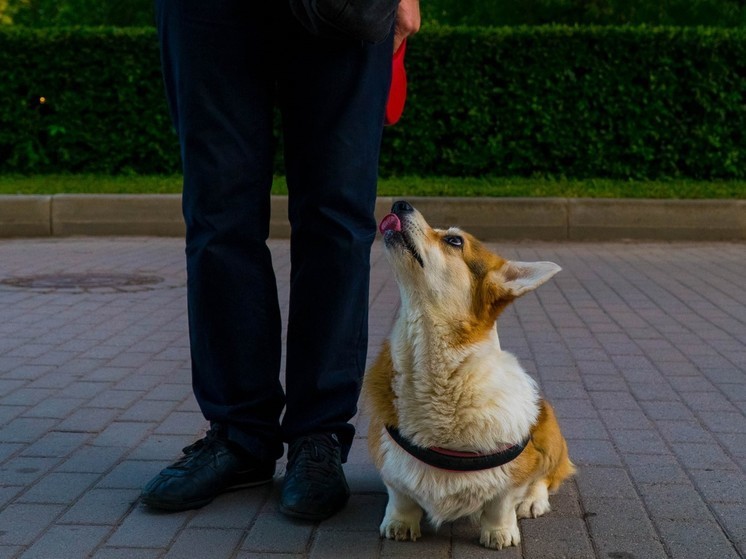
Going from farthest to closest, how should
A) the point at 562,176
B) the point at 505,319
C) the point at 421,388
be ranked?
the point at 562,176
the point at 505,319
the point at 421,388

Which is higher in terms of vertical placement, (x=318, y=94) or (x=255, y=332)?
(x=318, y=94)

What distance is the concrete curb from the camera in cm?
1069

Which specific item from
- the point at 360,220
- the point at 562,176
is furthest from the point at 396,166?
the point at 360,220

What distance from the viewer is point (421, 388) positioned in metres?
2.86

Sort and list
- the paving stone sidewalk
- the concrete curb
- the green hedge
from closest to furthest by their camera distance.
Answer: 1. the paving stone sidewalk
2. the concrete curb
3. the green hedge

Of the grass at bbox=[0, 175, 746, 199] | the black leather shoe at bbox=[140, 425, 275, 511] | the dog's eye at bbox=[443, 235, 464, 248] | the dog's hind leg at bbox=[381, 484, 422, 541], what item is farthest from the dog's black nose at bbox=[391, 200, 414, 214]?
the grass at bbox=[0, 175, 746, 199]

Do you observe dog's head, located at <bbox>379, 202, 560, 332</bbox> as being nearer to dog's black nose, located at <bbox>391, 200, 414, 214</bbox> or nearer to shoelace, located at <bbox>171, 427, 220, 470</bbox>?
dog's black nose, located at <bbox>391, 200, 414, 214</bbox>

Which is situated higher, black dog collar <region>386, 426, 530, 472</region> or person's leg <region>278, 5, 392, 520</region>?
person's leg <region>278, 5, 392, 520</region>

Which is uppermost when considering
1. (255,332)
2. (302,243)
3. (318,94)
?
(318,94)

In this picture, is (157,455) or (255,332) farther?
(157,455)

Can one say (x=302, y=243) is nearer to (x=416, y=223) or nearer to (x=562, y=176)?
(x=416, y=223)

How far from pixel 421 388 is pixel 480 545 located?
18.1 inches

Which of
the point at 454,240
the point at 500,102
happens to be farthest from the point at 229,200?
the point at 500,102

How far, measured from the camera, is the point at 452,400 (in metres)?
2.84
